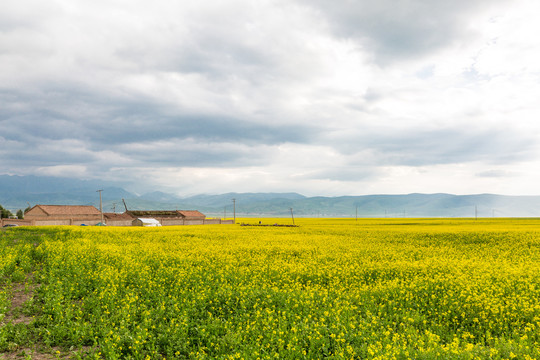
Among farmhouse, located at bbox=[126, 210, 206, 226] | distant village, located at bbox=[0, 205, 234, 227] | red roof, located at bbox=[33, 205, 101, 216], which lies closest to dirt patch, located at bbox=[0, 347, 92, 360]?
distant village, located at bbox=[0, 205, 234, 227]

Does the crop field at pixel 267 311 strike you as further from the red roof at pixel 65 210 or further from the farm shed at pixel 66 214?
the red roof at pixel 65 210

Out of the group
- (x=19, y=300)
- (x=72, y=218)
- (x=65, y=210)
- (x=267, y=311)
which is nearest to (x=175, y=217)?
(x=72, y=218)

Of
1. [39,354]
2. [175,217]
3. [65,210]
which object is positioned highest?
[65,210]

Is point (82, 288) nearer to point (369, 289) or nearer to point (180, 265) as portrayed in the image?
point (180, 265)

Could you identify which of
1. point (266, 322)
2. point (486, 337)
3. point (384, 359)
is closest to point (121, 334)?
point (266, 322)

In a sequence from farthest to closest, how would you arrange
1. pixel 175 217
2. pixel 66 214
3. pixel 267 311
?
pixel 175 217, pixel 66 214, pixel 267 311

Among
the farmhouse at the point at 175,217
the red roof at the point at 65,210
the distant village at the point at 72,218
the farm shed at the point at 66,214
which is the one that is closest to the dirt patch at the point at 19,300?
the distant village at the point at 72,218

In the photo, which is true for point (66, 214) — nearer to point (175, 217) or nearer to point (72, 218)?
point (72, 218)

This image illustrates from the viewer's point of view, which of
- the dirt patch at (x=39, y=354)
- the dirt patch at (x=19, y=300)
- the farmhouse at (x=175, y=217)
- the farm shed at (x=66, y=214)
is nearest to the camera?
the dirt patch at (x=39, y=354)

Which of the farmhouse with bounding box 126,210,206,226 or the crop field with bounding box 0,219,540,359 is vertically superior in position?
the crop field with bounding box 0,219,540,359

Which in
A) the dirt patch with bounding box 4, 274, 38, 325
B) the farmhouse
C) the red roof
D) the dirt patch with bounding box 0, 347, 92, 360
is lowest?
the farmhouse

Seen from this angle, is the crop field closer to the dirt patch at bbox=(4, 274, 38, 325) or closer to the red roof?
the dirt patch at bbox=(4, 274, 38, 325)

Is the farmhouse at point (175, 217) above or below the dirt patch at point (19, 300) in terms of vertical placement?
below

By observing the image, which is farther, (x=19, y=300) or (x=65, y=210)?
(x=65, y=210)
